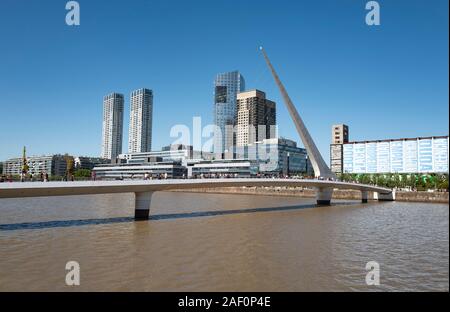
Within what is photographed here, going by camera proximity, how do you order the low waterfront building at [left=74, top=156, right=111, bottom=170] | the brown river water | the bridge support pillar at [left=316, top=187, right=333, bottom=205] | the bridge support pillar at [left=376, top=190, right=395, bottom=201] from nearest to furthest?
1. the brown river water
2. the bridge support pillar at [left=316, top=187, right=333, bottom=205]
3. the bridge support pillar at [left=376, top=190, right=395, bottom=201]
4. the low waterfront building at [left=74, top=156, right=111, bottom=170]

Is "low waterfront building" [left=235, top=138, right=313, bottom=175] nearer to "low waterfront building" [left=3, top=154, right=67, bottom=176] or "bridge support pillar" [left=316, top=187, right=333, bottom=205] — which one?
"bridge support pillar" [left=316, top=187, right=333, bottom=205]

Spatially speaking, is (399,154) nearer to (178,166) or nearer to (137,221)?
(178,166)

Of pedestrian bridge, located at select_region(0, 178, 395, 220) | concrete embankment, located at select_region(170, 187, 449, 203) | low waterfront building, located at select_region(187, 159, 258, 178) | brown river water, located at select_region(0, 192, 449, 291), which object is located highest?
low waterfront building, located at select_region(187, 159, 258, 178)

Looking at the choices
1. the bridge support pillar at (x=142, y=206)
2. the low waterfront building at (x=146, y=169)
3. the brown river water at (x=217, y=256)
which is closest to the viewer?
the brown river water at (x=217, y=256)

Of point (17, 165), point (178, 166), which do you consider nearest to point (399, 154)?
point (178, 166)

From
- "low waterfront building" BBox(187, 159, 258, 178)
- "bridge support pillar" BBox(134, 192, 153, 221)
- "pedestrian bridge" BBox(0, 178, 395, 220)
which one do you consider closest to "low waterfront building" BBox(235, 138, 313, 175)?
"low waterfront building" BBox(187, 159, 258, 178)

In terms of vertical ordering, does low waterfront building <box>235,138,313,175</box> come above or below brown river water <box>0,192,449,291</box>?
above

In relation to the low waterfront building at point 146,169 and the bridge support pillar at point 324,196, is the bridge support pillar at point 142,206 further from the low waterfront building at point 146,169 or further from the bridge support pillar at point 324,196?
the low waterfront building at point 146,169

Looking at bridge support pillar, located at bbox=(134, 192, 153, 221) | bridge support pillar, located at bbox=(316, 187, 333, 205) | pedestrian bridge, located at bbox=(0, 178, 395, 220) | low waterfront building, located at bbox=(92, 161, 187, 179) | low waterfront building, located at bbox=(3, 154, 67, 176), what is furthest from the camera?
low waterfront building, located at bbox=(3, 154, 67, 176)

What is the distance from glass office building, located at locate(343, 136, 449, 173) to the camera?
106938 millimetres

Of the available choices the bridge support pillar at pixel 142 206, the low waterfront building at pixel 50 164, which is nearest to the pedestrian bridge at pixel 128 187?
the bridge support pillar at pixel 142 206

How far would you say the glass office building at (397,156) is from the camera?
106938 mm

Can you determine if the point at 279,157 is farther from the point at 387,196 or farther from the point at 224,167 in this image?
the point at 387,196
